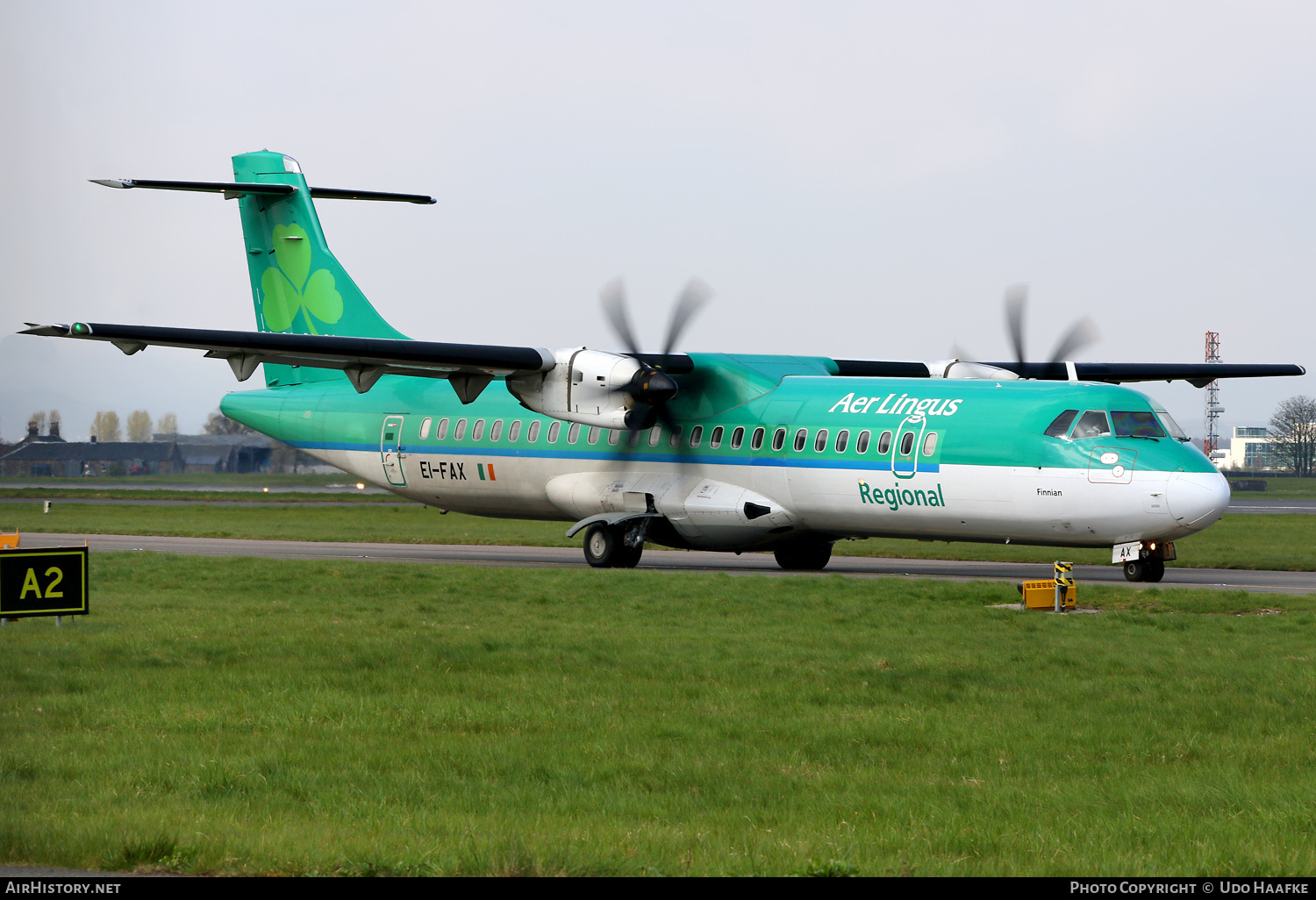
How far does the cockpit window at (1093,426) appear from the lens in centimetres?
2161

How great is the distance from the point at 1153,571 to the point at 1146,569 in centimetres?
12

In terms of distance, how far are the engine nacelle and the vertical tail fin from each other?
711cm

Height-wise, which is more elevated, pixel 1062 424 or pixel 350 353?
pixel 350 353

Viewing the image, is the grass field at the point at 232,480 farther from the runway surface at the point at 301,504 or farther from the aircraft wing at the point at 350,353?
the aircraft wing at the point at 350,353

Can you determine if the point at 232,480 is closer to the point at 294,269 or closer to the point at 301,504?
the point at 301,504

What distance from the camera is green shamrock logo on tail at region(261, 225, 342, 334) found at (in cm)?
3194

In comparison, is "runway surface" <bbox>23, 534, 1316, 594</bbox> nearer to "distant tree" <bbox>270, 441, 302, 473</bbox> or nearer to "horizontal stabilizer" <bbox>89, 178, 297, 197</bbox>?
"horizontal stabilizer" <bbox>89, 178, 297, 197</bbox>

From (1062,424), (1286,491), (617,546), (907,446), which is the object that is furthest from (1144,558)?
(1286,491)

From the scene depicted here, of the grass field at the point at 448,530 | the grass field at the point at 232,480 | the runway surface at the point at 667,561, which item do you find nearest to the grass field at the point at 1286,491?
the grass field at the point at 448,530

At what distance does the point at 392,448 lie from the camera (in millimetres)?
30125

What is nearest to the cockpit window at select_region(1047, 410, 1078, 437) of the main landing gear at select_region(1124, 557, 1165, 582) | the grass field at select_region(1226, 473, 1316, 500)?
the main landing gear at select_region(1124, 557, 1165, 582)

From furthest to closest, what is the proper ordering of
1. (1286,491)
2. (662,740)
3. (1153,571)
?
(1286,491)
(1153,571)
(662,740)

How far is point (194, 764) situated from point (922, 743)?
5255mm

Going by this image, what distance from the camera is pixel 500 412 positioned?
1138 inches
